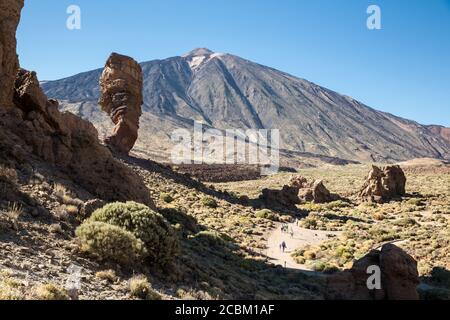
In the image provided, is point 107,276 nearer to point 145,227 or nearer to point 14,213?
point 145,227

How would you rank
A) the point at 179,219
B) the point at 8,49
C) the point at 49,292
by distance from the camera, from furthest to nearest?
1. the point at 179,219
2. the point at 8,49
3. the point at 49,292

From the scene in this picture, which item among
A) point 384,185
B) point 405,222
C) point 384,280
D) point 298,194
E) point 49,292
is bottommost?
point 405,222

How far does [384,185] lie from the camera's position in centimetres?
5081

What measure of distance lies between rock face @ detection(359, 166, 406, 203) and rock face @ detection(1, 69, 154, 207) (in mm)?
36941

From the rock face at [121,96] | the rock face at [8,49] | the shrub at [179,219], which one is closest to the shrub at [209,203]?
the rock face at [121,96]

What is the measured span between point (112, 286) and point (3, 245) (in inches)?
100

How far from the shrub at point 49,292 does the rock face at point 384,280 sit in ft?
29.4

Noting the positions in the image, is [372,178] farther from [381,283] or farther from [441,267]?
[381,283]

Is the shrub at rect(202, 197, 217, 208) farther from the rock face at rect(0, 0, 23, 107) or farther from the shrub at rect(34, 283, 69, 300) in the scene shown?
the shrub at rect(34, 283, 69, 300)

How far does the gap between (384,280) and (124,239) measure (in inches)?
324

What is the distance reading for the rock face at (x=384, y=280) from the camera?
13.9 meters

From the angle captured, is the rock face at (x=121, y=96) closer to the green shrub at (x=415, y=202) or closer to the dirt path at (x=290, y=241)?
the dirt path at (x=290, y=241)

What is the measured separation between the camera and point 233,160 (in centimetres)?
11500

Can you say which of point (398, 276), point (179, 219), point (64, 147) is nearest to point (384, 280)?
point (398, 276)
